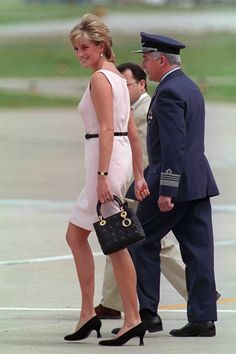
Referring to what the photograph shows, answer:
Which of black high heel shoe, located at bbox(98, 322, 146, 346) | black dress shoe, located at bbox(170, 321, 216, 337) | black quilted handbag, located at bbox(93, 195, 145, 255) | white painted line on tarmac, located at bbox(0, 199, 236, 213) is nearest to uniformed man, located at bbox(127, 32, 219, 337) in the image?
black dress shoe, located at bbox(170, 321, 216, 337)

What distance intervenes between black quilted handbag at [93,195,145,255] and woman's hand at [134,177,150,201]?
30cm

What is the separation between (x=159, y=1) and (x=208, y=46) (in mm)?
18522

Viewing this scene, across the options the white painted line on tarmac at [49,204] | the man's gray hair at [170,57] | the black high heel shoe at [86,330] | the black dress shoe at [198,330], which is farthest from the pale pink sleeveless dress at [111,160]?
the white painted line on tarmac at [49,204]

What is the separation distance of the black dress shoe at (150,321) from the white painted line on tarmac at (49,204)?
624 centimetres

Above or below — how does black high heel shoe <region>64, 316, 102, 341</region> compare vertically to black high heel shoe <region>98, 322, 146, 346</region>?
below

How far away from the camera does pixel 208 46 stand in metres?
54.5

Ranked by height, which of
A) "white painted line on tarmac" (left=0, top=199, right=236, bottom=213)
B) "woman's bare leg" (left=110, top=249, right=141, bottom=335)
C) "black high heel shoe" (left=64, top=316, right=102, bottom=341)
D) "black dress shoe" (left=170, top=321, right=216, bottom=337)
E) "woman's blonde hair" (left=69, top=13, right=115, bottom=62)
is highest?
"woman's blonde hair" (left=69, top=13, right=115, bottom=62)

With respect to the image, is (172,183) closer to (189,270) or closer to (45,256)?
(189,270)

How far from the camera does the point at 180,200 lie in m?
8.32

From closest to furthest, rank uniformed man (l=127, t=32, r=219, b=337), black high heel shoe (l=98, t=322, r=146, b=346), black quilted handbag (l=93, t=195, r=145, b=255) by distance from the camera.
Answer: black quilted handbag (l=93, t=195, r=145, b=255)
black high heel shoe (l=98, t=322, r=146, b=346)
uniformed man (l=127, t=32, r=219, b=337)

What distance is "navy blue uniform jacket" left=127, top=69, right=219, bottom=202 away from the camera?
8.18 metres

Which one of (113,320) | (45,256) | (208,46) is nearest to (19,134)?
(45,256)

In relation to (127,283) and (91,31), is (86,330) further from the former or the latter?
(91,31)

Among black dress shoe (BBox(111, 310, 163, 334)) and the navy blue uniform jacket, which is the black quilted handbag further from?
black dress shoe (BBox(111, 310, 163, 334))
